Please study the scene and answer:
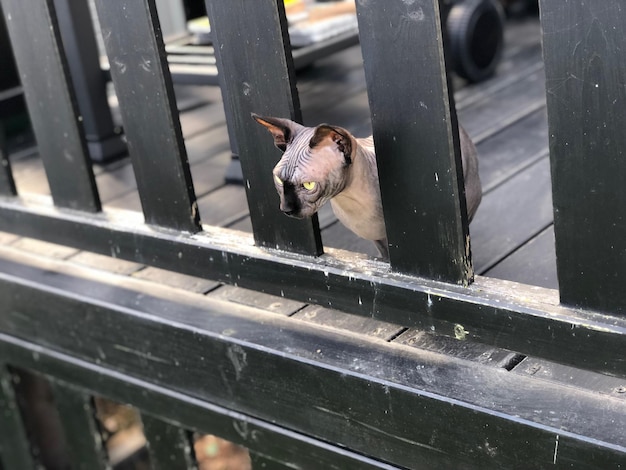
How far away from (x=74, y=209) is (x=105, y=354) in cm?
31

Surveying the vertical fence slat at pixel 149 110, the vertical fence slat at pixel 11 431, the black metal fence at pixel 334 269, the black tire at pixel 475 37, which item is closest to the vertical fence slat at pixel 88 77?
the black metal fence at pixel 334 269

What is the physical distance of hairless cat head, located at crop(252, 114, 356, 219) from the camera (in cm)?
109

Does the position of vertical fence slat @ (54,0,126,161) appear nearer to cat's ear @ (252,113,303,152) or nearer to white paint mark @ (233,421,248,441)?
white paint mark @ (233,421,248,441)

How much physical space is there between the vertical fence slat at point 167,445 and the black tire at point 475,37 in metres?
1.48

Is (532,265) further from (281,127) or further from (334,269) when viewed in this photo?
(281,127)

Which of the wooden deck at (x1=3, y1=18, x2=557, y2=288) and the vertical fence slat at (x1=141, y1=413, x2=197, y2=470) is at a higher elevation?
the wooden deck at (x1=3, y1=18, x2=557, y2=288)

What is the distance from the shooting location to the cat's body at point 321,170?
3.60 feet

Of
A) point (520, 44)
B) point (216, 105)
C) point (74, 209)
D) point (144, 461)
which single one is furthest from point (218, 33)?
point (520, 44)

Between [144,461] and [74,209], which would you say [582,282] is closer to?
[74,209]

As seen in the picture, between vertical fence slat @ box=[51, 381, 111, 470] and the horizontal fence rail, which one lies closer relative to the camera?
the horizontal fence rail

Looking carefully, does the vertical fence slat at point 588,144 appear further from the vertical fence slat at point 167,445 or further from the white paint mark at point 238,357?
the vertical fence slat at point 167,445

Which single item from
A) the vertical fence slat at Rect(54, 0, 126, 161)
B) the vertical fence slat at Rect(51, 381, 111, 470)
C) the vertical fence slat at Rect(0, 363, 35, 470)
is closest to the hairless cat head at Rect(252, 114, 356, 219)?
the vertical fence slat at Rect(51, 381, 111, 470)

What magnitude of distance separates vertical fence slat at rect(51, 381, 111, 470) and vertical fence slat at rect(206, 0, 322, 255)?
2.52 ft

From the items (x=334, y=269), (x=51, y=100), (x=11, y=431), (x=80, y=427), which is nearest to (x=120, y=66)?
(x=51, y=100)
